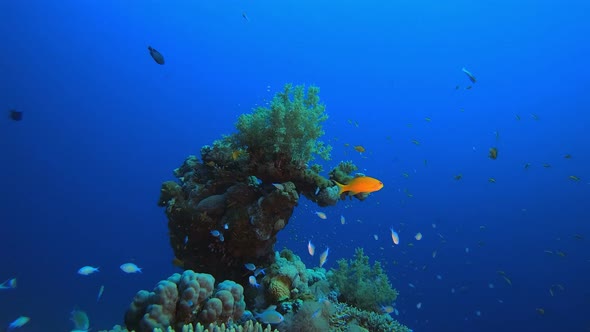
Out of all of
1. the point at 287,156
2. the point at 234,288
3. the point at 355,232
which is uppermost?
the point at 287,156

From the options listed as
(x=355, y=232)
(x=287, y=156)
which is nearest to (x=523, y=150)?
(x=355, y=232)

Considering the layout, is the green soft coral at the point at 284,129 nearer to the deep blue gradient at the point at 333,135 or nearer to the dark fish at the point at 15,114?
the dark fish at the point at 15,114

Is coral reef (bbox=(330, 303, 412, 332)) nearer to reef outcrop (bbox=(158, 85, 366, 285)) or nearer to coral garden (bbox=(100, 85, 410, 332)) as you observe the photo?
coral garden (bbox=(100, 85, 410, 332))

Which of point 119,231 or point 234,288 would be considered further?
point 119,231

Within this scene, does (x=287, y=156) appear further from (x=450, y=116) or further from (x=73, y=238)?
(x=450, y=116)

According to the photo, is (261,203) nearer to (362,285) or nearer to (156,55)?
(362,285)

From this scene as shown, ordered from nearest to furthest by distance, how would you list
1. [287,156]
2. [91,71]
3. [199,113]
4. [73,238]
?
[287,156]
[73,238]
[91,71]
[199,113]

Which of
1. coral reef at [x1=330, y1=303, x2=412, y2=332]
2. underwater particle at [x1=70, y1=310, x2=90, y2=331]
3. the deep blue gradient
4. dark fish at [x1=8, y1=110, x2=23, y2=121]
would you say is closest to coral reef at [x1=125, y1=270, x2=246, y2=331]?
underwater particle at [x1=70, y1=310, x2=90, y2=331]

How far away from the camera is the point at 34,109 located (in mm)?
69438

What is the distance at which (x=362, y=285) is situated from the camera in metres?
7.85

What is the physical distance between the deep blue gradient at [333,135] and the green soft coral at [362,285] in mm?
34711

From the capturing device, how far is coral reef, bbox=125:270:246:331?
4648 mm

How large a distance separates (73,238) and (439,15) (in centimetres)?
7199

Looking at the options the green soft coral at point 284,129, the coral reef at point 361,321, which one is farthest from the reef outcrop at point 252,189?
the coral reef at point 361,321
